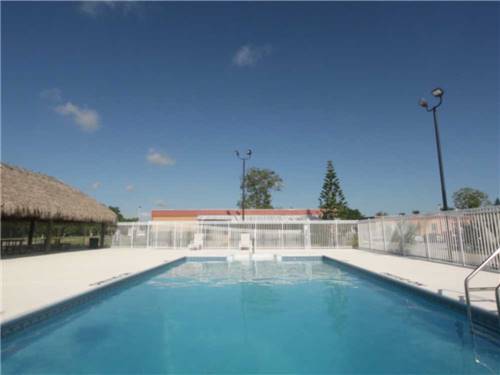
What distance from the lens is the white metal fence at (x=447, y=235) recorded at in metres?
6.63

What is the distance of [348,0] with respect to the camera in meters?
9.46

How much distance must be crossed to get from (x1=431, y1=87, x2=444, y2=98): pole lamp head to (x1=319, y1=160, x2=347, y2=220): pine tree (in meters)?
19.8

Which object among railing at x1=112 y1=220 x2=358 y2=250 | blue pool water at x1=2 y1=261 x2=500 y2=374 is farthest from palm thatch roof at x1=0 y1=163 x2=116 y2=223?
blue pool water at x1=2 y1=261 x2=500 y2=374

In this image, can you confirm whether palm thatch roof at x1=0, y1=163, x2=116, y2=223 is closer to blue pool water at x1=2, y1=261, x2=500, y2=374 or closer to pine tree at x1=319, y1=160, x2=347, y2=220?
blue pool water at x1=2, y1=261, x2=500, y2=374

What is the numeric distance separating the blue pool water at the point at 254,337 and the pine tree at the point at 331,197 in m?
22.9

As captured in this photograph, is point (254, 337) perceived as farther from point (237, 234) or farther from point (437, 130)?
point (237, 234)

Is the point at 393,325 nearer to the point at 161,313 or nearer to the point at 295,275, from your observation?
the point at 161,313

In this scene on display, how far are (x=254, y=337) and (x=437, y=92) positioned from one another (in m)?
10.3

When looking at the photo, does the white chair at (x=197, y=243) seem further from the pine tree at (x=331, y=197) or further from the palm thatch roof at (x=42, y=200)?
the pine tree at (x=331, y=197)

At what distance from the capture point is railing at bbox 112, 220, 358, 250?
1589cm

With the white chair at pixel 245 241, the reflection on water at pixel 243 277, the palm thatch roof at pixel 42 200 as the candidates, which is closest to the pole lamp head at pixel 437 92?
the reflection on water at pixel 243 277

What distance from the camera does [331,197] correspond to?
28.6 meters

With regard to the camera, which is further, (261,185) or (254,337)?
(261,185)

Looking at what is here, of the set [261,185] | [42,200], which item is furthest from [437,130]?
[261,185]
